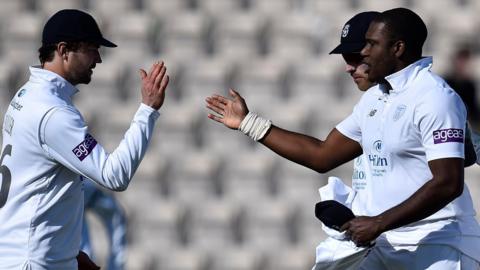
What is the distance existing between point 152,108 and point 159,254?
4.29 meters

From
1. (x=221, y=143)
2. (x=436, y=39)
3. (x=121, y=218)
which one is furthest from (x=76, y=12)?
(x=436, y=39)

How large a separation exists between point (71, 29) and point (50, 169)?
1.96ft

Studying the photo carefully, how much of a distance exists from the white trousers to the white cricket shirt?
0.03 m

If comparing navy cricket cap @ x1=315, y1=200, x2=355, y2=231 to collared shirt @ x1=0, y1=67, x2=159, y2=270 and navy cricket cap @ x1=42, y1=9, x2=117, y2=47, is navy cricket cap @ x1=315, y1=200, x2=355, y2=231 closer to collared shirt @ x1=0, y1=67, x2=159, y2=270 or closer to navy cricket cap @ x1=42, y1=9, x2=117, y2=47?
collared shirt @ x1=0, y1=67, x2=159, y2=270

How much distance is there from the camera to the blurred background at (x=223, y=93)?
356 inches

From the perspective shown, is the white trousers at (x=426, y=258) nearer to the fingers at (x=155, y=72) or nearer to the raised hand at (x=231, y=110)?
the raised hand at (x=231, y=110)

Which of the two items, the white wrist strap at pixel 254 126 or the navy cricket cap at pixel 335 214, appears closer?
the navy cricket cap at pixel 335 214

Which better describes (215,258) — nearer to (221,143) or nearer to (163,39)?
(221,143)

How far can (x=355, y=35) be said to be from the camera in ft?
17.3

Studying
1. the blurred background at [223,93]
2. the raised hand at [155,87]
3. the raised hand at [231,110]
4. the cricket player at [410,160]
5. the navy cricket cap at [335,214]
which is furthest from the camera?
the blurred background at [223,93]

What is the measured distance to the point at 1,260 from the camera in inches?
188

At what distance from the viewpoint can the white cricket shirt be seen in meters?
4.61

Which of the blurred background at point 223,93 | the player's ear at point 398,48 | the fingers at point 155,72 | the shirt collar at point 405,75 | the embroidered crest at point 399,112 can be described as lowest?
the blurred background at point 223,93

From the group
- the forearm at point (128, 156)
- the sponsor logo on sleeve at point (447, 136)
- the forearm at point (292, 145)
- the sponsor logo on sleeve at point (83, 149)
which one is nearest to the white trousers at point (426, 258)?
the sponsor logo on sleeve at point (447, 136)
